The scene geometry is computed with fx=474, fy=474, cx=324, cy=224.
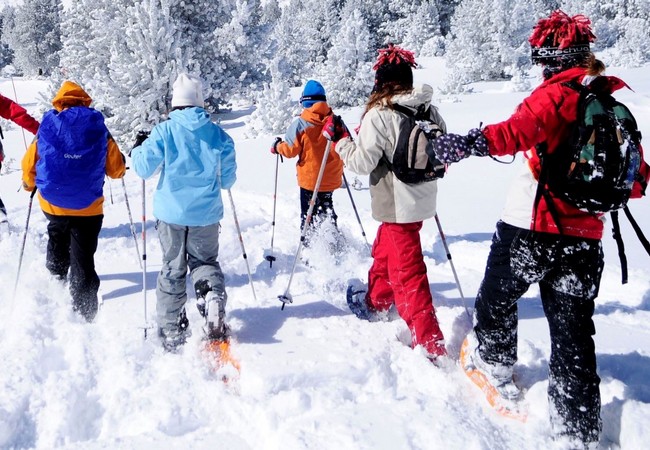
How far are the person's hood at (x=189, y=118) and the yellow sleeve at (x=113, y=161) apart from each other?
0.91 m

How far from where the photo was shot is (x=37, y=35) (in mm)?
50125

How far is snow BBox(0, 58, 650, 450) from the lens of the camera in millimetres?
2479

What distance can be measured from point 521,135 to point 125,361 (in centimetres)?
281

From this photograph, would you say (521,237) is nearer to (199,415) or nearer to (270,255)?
(199,415)

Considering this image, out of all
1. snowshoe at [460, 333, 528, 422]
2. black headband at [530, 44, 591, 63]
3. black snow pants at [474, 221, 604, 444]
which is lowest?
snowshoe at [460, 333, 528, 422]

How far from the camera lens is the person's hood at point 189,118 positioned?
3.24 meters

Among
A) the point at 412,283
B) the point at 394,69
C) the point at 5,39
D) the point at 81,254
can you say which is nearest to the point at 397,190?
the point at 412,283

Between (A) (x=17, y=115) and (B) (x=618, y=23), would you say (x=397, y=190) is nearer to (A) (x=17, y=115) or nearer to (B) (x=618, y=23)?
(A) (x=17, y=115)

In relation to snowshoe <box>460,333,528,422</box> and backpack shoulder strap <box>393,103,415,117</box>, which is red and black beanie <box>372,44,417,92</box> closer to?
backpack shoulder strap <box>393,103,415,117</box>

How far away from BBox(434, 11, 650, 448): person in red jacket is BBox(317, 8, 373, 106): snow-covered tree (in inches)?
896

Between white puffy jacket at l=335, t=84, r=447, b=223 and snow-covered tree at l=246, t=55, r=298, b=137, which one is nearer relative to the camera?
white puffy jacket at l=335, t=84, r=447, b=223

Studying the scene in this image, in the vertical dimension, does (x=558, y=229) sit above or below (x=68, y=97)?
below

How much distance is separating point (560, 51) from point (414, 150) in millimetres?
1042

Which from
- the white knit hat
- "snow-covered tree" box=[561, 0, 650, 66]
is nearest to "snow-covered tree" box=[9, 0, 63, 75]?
"snow-covered tree" box=[561, 0, 650, 66]
